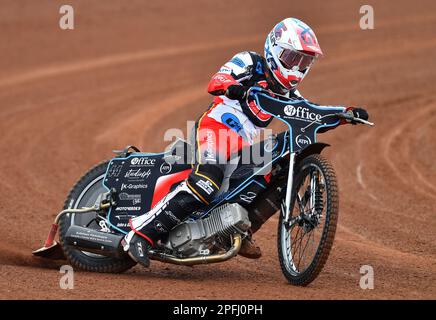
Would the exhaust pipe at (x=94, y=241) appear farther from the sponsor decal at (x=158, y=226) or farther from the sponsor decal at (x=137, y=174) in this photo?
the sponsor decal at (x=137, y=174)

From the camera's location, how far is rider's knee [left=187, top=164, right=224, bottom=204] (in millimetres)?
7645

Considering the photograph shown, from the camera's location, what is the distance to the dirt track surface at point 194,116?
791 cm

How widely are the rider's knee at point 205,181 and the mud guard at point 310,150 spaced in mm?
697

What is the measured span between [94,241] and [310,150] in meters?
2.12

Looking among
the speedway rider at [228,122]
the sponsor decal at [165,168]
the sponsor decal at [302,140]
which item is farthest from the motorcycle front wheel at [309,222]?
the sponsor decal at [165,168]

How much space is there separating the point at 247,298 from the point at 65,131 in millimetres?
9813

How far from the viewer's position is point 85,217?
338 inches

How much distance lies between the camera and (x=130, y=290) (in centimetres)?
714

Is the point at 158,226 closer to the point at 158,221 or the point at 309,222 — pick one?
the point at 158,221

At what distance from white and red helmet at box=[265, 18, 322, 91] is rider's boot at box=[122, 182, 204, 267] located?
128 centimetres

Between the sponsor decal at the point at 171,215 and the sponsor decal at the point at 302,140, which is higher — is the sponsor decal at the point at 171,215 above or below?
below

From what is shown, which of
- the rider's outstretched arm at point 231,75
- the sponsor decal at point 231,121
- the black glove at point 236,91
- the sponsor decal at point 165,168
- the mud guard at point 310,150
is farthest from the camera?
the sponsor decal at point 165,168
